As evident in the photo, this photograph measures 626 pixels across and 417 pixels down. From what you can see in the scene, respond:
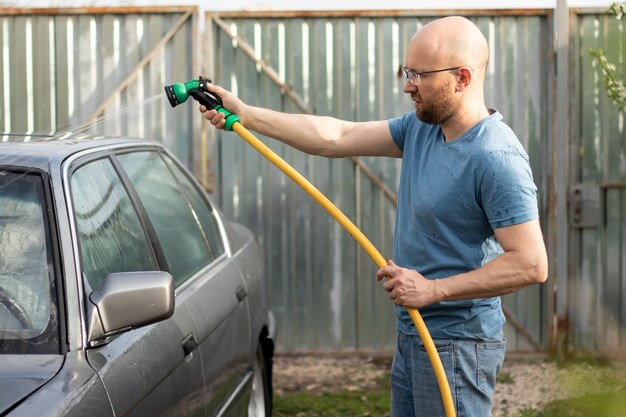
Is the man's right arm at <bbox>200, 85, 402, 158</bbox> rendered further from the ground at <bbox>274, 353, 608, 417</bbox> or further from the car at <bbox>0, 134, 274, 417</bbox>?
the ground at <bbox>274, 353, 608, 417</bbox>

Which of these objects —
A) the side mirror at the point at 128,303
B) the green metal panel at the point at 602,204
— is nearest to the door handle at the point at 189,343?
the side mirror at the point at 128,303

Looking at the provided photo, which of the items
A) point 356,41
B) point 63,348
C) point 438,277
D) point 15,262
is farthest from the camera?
point 356,41

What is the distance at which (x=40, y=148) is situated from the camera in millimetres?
3277

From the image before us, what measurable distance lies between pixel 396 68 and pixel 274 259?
170cm

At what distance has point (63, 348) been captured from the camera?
270 cm

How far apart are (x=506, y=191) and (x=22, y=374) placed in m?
1.50

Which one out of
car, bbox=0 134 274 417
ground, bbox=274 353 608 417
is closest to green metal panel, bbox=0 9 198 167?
ground, bbox=274 353 608 417

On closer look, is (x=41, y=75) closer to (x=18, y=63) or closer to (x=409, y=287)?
(x=18, y=63)

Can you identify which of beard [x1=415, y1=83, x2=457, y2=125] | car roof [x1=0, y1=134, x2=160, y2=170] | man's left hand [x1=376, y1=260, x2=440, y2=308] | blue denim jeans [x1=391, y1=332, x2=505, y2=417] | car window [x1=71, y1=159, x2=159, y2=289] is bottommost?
blue denim jeans [x1=391, y1=332, x2=505, y2=417]

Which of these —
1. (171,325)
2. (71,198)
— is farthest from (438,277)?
(71,198)

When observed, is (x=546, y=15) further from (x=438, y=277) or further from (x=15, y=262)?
(x=15, y=262)

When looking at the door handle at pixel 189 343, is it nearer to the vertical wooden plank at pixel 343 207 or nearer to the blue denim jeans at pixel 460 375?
the blue denim jeans at pixel 460 375

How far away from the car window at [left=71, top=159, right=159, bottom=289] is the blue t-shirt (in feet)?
3.08

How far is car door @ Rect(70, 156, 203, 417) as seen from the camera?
2.77 m
